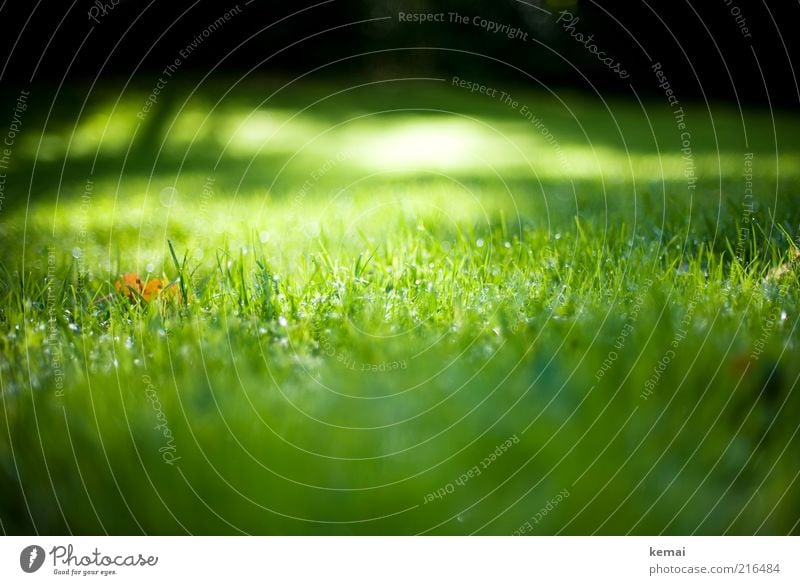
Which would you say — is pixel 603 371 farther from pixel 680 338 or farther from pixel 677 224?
pixel 677 224

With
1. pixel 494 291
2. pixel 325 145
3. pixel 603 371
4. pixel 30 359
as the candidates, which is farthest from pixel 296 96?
pixel 603 371

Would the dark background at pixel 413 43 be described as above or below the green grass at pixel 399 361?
above

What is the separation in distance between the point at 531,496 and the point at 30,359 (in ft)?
2.26

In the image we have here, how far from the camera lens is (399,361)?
100 cm

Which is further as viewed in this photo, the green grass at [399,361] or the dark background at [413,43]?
the dark background at [413,43]

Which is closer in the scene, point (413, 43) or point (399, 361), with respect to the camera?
point (399, 361)

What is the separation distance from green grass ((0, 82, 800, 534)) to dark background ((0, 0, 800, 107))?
0.08m

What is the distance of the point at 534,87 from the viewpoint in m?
1.41

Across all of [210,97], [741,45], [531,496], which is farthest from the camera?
[210,97]

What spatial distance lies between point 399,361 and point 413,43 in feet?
2.14

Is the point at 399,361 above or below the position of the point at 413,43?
below

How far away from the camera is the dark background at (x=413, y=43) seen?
3.90 ft

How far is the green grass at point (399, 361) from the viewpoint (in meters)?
0.93

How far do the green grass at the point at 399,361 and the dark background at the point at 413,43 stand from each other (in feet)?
0.27
